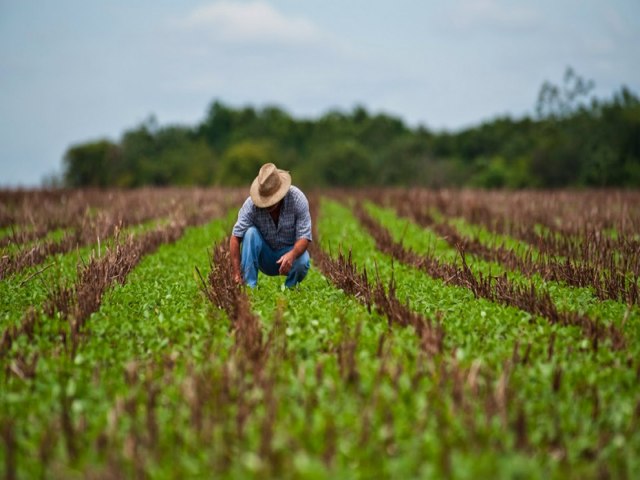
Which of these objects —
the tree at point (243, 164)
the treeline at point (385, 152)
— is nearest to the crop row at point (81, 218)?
the treeline at point (385, 152)

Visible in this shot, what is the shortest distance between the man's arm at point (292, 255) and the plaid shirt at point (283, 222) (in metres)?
0.08

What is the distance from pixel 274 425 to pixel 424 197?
2000 centimetres

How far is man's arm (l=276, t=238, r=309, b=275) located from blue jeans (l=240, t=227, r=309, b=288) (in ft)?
1.09

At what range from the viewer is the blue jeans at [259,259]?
23.3ft

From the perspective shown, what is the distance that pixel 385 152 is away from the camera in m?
70.4

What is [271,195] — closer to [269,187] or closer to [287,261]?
[269,187]

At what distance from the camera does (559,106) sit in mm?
56062

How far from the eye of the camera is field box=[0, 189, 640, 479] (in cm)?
324

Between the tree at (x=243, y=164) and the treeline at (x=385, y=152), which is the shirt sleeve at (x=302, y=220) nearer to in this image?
the treeline at (x=385, y=152)

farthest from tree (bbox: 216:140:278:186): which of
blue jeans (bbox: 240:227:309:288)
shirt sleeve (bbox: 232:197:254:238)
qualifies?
shirt sleeve (bbox: 232:197:254:238)

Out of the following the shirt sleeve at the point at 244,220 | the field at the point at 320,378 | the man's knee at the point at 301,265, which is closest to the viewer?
the field at the point at 320,378

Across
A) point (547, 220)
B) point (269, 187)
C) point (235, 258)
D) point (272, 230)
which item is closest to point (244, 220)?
point (272, 230)

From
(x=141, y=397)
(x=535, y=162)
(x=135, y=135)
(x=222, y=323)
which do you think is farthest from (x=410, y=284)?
(x=135, y=135)

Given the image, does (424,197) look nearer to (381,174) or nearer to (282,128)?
(381,174)
